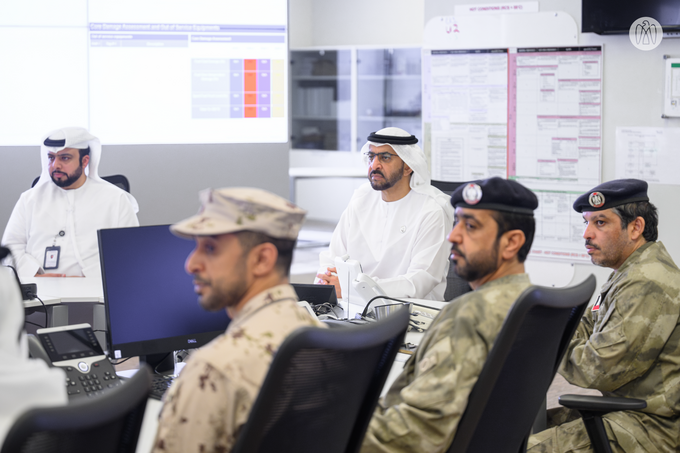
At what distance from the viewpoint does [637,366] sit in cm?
220

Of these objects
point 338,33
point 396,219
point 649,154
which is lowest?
point 396,219

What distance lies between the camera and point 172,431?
3.93ft

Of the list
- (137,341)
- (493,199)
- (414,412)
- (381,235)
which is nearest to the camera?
(414,412)

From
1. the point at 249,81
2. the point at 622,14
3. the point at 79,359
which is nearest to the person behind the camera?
the point at 79,359

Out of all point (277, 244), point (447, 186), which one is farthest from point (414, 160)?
point (277, 244)

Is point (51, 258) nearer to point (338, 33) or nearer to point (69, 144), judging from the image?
point (69, 144)

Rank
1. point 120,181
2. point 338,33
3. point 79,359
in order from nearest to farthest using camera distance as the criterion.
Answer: point 79,359 → point 120,181 → point 338,33

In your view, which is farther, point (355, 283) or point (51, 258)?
point (51, 258)

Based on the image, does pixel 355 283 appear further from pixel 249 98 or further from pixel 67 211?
pixel 249 98

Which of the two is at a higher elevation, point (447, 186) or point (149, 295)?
point (447, 186)

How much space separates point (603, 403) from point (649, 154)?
2607 millimetres

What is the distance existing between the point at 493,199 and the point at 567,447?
0.91m

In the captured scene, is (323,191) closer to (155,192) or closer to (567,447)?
(155,192)

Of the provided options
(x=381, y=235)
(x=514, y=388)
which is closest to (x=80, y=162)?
(x=381, y=235)
